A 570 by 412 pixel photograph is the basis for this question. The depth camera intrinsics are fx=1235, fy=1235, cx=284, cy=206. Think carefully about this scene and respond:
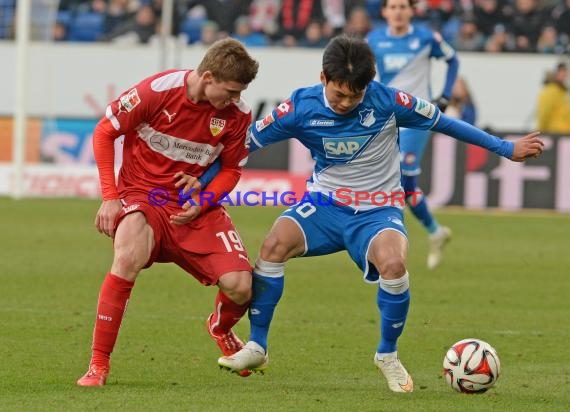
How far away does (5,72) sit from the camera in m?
22.8

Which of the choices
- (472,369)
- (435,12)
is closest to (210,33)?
(435,12)

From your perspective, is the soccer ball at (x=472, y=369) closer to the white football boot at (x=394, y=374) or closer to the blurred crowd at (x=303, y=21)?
the white football boot at (x=394, y=374)

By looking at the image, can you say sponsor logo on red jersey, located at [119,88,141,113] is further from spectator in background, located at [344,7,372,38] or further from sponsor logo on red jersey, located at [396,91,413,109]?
spectator in background, located at [344,7,372,38]

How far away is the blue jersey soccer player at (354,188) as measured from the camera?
22.0ft

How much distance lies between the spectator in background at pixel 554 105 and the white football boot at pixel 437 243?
27.1ft

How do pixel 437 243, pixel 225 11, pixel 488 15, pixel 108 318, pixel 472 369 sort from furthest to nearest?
pixel 225 11, pixel 488 15, pixel 437 243, pixel 108 318, pixel 472 369

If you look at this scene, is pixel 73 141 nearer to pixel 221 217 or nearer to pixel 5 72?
pixel 5 72

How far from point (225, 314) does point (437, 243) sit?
5.69 meters

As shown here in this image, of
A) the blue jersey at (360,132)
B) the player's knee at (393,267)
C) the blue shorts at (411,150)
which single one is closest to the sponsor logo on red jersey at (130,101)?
the blue jersey at (360,132)

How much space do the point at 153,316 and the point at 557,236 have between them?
7.97 m

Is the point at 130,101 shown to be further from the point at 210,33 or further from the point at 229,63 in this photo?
the point at 210,33

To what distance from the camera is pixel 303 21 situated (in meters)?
23.6

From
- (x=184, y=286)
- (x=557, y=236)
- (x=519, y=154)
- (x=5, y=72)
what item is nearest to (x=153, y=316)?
(x=184, y=286)

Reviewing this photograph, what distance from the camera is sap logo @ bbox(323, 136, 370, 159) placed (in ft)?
22.7
